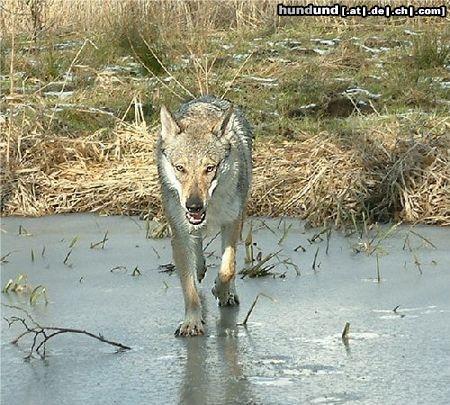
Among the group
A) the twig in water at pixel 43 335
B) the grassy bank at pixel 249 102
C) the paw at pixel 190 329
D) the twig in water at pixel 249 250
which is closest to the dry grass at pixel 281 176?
the grassy bank at pixel 249 102

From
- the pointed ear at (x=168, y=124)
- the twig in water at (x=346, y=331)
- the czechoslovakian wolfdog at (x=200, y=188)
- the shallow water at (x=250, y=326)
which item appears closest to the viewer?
the shallow water at (x=250, y=326)

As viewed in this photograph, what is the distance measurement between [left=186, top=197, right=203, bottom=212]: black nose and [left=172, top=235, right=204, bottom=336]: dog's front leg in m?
0.40

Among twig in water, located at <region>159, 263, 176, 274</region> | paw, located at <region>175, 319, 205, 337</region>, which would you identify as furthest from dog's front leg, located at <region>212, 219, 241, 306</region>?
twig in water, located at <region>159, 263, 176, 274</region>

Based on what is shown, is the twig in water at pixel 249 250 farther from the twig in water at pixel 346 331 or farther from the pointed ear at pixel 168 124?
the twig in water at pixel 346 331

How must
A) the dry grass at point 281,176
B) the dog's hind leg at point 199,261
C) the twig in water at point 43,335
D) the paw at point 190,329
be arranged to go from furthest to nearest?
the dry grass at point 281,176
the dog's hind leg at point 199,261
the paw at point 190,329
the twig in water at point 43,335

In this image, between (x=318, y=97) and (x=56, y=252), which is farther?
(x=318, y=97)

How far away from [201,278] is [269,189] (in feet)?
6.78

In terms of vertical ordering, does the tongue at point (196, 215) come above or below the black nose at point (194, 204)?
below

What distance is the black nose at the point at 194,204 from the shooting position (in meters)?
5.90

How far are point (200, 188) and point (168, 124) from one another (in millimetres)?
571

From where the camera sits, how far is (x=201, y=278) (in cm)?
693

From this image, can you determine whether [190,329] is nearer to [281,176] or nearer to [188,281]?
[188,281]

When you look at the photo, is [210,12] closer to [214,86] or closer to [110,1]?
[110,1]

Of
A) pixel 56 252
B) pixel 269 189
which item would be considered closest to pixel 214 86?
pixel 269 189
